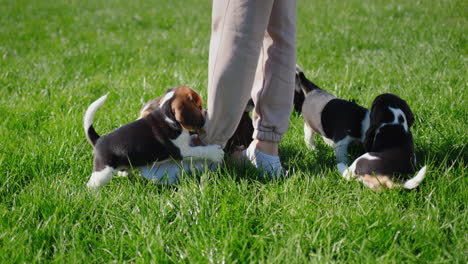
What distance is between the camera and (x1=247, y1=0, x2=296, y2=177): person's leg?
2.94 metres

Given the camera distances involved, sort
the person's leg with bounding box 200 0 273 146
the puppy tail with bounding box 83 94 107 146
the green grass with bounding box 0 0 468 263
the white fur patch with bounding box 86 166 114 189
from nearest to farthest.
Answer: the green grass with bounding box 0 0 468 263, the person's leg with bounding box 200 0 273 146, the white fur patch with bounding box 86 166 114 189, the puppy tail with bounding box 83 94 107 146

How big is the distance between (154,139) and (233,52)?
0.72 meters

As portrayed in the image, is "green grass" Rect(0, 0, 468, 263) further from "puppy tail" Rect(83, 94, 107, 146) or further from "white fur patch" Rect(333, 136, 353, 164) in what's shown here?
"puppy tail" Rect(83, 94, 107, 146)

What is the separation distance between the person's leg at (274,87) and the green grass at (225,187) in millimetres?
223

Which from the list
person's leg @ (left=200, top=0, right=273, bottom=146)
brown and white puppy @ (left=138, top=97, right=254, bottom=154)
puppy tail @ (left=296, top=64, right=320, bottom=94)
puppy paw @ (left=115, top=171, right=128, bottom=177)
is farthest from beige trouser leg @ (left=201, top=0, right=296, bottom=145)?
puppy tail @ (left=296, top=64, right=320, bottom=94)

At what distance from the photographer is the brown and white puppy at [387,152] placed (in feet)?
8.62

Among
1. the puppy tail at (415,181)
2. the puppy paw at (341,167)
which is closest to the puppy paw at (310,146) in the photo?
the puppy paw at (341,167)

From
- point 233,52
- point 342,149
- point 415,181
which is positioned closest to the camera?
point 415,181

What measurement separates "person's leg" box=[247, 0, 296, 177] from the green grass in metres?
0.22

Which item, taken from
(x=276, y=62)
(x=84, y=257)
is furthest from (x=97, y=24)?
(x=84, y=257)

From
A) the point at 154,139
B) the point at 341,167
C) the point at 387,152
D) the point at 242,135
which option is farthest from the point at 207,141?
the point at 387,152

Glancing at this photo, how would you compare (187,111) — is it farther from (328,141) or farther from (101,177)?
(328,141)

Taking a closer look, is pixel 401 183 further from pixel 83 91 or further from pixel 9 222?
pixel 83 91

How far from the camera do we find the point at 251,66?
2650 millimetres
